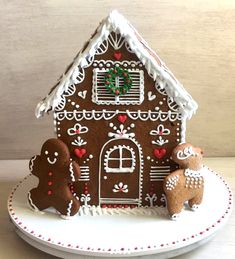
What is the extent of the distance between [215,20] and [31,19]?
0.36m

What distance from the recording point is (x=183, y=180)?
0.86m

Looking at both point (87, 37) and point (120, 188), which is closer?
point (120, 188)

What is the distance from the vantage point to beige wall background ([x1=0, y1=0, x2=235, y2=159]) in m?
1.06

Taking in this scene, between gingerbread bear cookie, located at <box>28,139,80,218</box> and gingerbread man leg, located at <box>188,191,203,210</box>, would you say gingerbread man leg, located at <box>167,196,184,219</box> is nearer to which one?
gingerbread man leg, located at <box>188,191,203,210</box>

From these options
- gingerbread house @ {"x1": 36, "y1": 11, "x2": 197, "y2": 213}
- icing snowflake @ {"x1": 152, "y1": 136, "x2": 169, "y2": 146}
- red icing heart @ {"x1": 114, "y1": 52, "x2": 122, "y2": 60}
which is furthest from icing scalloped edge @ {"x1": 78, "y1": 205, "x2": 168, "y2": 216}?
red icing heart @ {"x1": 114, "y1": 52, "x2": 122, "y2": 60}

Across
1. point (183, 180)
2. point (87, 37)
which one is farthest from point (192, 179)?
point (87, 37)

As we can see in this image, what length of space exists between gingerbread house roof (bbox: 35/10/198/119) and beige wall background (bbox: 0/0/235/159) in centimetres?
26

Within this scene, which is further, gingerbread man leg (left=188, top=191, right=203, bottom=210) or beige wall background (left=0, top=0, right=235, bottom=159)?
beige wall background (left=0, top=0, right=235, bottom=159)

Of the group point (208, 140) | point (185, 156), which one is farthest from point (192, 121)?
point (185, 156)

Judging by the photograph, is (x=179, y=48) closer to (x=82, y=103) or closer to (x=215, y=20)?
(x=215, y=20)

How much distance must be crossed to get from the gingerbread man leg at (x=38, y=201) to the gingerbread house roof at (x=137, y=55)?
132 millimetres

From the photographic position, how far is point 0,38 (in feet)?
3.54

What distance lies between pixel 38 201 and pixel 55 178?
0.05 m

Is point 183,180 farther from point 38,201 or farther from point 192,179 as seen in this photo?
point 38,201
